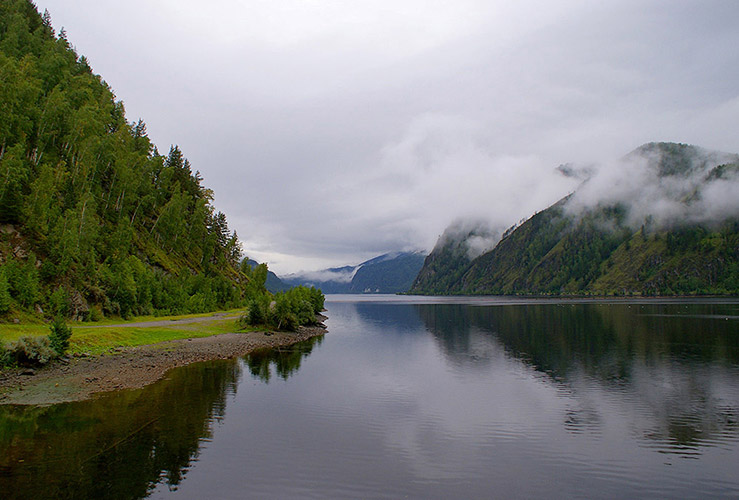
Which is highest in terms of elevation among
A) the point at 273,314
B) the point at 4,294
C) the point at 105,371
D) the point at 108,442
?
the point at 4,294

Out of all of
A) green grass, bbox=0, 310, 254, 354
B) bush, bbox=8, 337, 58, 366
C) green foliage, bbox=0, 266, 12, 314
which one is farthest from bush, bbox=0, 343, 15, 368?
green foliage, bbox=0, 266, 12, 314

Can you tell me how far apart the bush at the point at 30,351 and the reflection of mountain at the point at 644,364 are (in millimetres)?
46680

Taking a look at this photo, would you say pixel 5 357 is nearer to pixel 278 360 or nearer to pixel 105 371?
pixel 105 371

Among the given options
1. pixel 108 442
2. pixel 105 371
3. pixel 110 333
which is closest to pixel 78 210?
pixel 110 333

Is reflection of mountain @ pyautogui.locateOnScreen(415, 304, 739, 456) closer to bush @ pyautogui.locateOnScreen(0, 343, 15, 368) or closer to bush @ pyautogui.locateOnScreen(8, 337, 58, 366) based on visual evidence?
bush @ pyautogui.locateOnScreen(8, 337, 58, 366)

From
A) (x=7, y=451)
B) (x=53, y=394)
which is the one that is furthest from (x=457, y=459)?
(x=53, y=394)

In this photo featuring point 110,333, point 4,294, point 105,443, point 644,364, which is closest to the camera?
point 105,443

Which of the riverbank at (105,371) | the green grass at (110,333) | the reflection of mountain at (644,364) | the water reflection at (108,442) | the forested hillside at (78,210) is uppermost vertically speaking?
the forested hillside at (78,210)

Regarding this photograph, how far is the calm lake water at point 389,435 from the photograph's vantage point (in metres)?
20.2

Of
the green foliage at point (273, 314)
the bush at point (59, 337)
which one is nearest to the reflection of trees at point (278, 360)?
the green foliage at point (273, 314)

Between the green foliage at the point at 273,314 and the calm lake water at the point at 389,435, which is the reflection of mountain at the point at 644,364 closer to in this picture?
the calm lake water at the point at 389,435

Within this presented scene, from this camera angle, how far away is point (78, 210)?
68188mm

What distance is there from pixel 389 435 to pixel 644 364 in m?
44.3

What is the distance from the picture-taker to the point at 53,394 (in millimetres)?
32094
